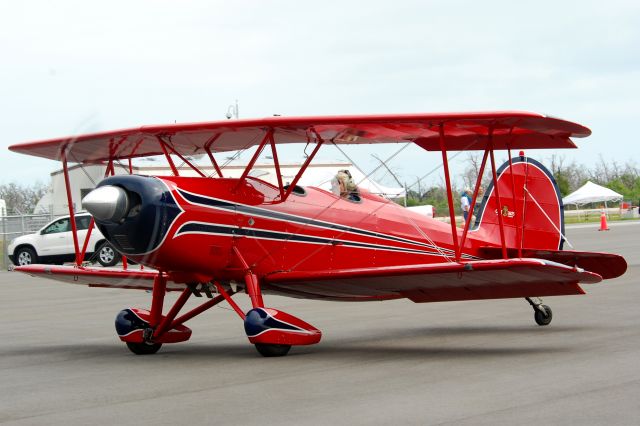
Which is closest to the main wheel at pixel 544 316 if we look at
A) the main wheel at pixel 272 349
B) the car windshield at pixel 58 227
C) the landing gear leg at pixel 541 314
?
the landing gear leg at pixel 541 314

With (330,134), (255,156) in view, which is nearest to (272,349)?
(255,156)

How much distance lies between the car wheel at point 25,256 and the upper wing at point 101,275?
59.9 ft

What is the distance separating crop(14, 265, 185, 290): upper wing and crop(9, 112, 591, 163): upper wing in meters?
1.46

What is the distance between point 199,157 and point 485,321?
429cm

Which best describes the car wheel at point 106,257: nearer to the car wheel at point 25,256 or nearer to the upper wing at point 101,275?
the car wheel at point 25,256

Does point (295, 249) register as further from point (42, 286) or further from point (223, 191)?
point (42, 286)

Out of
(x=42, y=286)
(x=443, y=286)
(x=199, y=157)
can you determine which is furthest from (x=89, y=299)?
(x=443, y=286)

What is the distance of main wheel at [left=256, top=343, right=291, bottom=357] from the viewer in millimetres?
9094

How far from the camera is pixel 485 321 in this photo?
12.1 m

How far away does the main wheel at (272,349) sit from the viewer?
909 centimetres

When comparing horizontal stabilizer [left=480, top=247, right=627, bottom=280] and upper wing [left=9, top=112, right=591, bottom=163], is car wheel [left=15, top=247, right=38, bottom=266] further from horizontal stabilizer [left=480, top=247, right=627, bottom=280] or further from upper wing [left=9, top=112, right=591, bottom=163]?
horizontal stabilizer [left=480, top=247, right=627, bottom=280]

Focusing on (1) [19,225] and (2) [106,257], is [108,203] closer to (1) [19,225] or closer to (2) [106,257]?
(2) [106,257]

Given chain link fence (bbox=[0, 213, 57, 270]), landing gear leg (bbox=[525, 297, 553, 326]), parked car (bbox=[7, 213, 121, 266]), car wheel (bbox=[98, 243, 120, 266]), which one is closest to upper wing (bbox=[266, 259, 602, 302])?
landing gear leg (bbox=[525, 297, 553, 326])

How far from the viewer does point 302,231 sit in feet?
33.2
